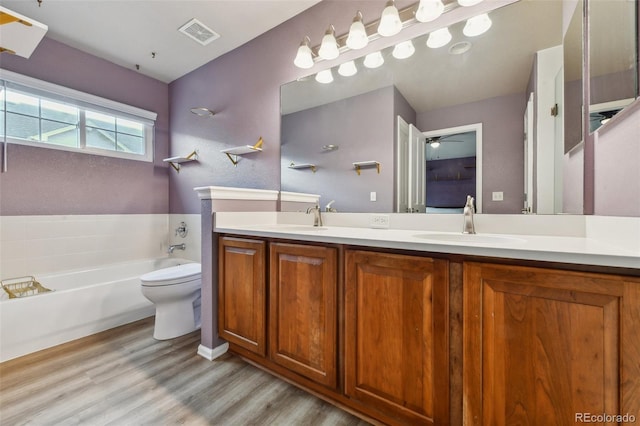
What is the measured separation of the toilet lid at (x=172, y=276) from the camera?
6.19ft

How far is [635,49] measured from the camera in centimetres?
87

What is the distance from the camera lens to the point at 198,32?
2281 millimetres

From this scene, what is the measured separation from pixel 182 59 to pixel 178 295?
2.41 metres

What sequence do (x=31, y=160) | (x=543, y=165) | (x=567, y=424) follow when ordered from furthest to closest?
(x=31, y=160), (x=543, y=165), (x=567, y=424)

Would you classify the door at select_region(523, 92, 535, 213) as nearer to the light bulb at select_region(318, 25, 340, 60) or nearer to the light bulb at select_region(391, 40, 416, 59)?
the light bulb at select_region(391, 40, 416, 59)

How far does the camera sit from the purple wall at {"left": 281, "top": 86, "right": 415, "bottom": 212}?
5.46 feet

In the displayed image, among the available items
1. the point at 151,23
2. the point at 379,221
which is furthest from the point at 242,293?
the point at 151,23

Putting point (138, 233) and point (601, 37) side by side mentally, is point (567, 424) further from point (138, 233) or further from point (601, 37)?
point (138, 233)

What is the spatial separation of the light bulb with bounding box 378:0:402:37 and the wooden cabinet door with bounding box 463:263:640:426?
57.2 inches

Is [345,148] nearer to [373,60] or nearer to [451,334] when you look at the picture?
[373,60]

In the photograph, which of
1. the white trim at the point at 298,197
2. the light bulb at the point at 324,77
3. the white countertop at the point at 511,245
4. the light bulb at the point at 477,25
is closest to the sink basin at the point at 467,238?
the white countertop at the point at 511,245

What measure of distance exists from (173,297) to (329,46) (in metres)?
2.19

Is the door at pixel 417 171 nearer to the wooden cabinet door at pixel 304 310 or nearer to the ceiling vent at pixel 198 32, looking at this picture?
the wooden cabinet door at pixel 304 310

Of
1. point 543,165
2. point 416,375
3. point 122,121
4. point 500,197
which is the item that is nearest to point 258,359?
point 416,375
